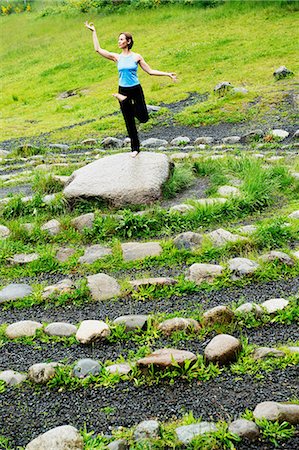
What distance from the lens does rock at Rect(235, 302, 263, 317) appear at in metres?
5.84

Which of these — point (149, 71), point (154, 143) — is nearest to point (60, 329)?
point (149, 71)

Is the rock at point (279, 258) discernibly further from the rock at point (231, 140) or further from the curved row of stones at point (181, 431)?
the rock at point (231, 140)

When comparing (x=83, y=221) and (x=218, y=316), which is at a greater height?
(x=218, y=316)

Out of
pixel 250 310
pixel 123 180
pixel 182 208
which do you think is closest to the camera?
pixel 250 310

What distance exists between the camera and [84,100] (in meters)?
21.0

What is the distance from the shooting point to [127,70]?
32.0 feet

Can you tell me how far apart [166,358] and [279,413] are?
3.76 feet

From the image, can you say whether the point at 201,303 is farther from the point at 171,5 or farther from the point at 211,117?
the point at 171,5

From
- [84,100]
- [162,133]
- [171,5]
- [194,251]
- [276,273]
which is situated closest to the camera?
[276,273]

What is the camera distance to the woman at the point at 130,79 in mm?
9695

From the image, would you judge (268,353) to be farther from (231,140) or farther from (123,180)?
(231,140)

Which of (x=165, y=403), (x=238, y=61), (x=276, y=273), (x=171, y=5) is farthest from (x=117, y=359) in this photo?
(x=171, y=5)

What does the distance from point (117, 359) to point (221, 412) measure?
48.8 inches

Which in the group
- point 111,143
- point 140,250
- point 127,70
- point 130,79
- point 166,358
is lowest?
point 111,143
